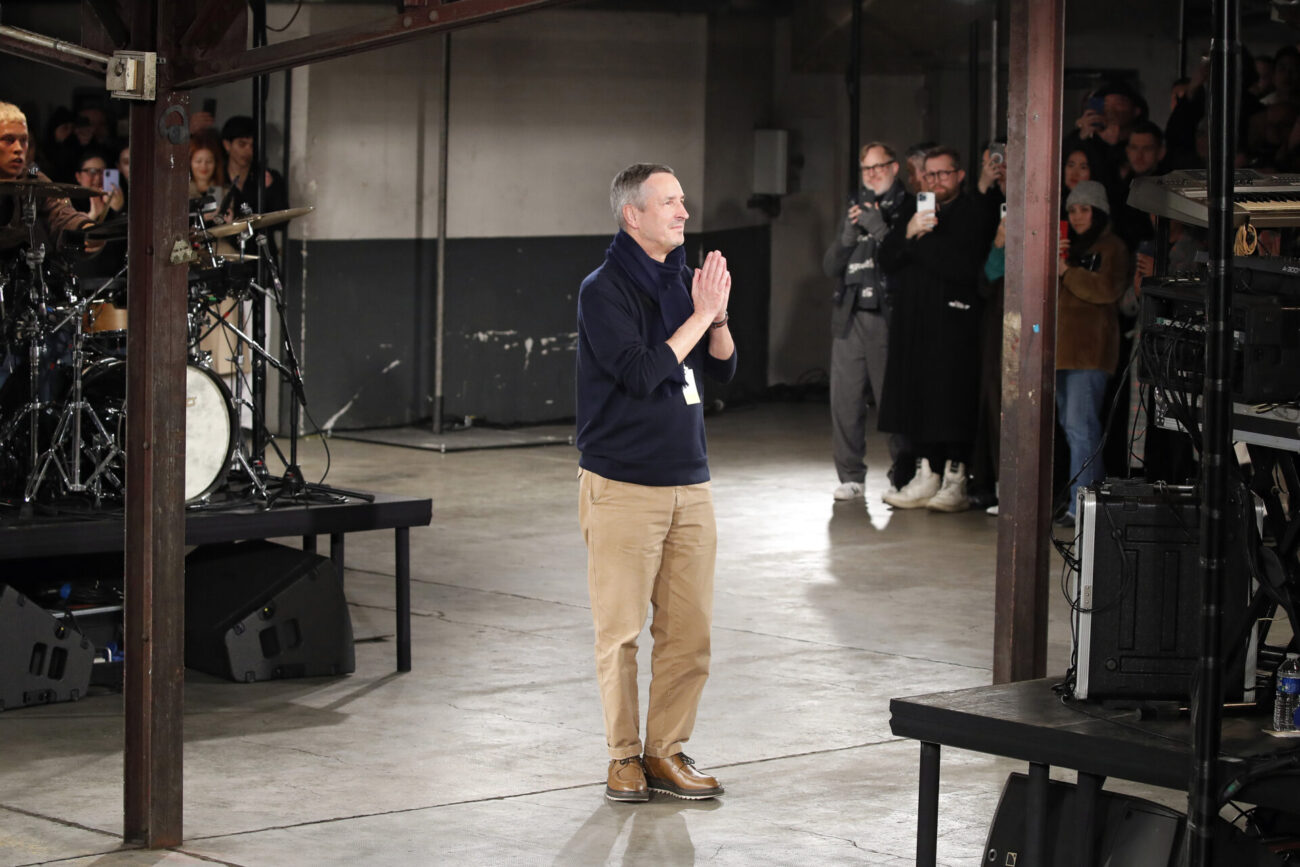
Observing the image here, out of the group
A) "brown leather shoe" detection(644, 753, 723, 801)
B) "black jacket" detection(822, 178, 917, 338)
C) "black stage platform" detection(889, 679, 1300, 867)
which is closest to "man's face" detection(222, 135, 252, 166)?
"black jacket" detection(822, 178, 917, 338)

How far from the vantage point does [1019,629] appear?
15.0ft

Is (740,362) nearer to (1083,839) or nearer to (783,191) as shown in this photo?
(783,191)

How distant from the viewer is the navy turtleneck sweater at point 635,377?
5.10 meters

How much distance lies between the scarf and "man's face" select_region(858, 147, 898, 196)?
5.19 meters

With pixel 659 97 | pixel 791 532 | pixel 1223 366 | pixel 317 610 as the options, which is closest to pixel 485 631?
pixel 317 610

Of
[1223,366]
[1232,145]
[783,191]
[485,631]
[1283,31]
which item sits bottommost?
[485,631]

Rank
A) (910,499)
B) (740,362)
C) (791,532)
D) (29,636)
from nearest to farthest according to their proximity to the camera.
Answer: (29,636) < (791,532) < (910,499) < (740,362)

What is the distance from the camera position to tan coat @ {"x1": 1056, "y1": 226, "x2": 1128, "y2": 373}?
9273 millimetres

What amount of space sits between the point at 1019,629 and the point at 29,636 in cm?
329

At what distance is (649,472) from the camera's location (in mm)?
5121

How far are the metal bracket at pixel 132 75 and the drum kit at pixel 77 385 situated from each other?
6.01ft

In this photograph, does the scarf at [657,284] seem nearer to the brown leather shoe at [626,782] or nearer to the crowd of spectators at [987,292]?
the brown leather shoe at [626,782]

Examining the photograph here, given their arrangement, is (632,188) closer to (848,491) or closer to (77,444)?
(77,444)

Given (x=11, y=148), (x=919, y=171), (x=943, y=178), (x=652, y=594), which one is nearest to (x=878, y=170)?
(x=919, y=171)
